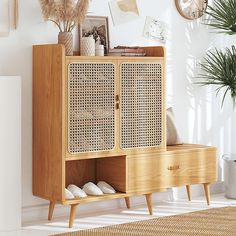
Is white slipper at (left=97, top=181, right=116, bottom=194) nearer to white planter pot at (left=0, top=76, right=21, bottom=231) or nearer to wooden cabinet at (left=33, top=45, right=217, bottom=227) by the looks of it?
wooden cabinet at (left=33, top=45, right=217, bottom=227)

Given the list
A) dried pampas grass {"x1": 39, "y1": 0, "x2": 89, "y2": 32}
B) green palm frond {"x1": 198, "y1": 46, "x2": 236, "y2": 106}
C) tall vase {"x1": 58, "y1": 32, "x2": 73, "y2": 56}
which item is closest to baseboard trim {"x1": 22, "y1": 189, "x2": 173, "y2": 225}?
green palm frond {"x1": 198, "y1": 46, "x2": 236, "y2": 106}

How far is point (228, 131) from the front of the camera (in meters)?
6.16

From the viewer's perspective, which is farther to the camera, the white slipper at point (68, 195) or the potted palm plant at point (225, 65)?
the potted palm plant at point (225, 65)

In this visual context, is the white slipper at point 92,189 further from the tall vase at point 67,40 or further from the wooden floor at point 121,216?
the tall vase at point 67,40

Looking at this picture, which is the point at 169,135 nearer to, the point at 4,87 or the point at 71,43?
the point at 71,43

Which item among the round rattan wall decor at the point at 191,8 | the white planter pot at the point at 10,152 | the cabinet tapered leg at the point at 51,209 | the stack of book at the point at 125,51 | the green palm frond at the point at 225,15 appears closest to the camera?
the white planter pot at the point at 10,152

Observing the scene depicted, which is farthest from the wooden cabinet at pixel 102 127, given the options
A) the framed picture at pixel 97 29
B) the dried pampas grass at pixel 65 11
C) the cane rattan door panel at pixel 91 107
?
the framed picture at pixel 97 29

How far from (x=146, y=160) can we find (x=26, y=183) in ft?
2.83

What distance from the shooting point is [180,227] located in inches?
185

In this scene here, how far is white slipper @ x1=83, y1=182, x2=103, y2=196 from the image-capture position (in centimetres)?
480

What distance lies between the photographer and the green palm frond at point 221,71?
563cm

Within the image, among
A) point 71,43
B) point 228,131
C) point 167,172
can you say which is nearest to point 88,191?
point 167,172

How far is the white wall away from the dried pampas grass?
170 millimetres

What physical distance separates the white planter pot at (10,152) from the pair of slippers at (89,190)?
14.3 inches
